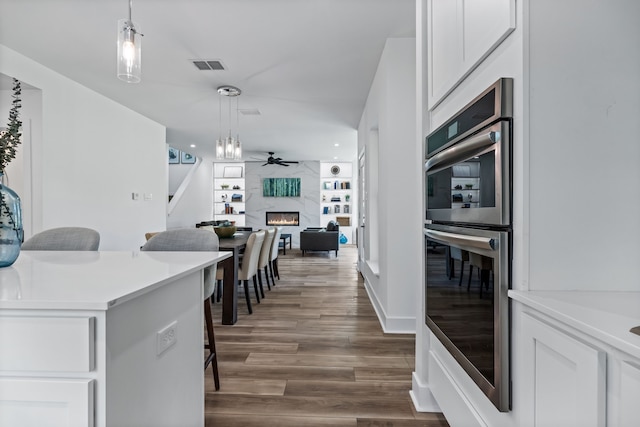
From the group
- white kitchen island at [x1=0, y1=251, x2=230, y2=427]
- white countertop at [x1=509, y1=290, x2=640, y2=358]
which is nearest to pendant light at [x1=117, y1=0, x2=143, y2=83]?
white kitchen island at [x1=0, y1=251, x2=230, y2=427]

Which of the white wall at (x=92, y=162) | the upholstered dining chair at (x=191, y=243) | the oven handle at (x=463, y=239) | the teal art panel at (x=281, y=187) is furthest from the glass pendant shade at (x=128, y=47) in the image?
the teal art panel at (x=281, y=187)

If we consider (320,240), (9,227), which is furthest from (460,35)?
(320,240)

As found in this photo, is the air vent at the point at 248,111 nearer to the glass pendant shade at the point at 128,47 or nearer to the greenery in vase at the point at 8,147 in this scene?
the glass pendant shade at the point at 128,47

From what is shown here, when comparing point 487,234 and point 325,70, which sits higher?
point 325,70

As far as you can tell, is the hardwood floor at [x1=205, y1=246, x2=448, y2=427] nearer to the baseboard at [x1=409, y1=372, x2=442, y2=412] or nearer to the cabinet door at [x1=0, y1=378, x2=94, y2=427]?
the baseboard at [x1=409, y1=372, x2=442, y2=412]

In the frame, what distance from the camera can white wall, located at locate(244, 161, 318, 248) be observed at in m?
10.9

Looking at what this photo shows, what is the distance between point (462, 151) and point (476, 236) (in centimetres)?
32

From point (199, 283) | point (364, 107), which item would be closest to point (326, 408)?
point (199, 283)

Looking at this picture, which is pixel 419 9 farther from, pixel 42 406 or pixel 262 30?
pixel 42 406

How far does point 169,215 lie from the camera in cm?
906

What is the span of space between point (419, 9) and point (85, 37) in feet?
9.95

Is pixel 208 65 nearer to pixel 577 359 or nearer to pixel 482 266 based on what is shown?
pixel 482 266

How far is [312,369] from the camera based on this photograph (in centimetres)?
235

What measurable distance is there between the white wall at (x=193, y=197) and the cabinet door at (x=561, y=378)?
9299 mm
